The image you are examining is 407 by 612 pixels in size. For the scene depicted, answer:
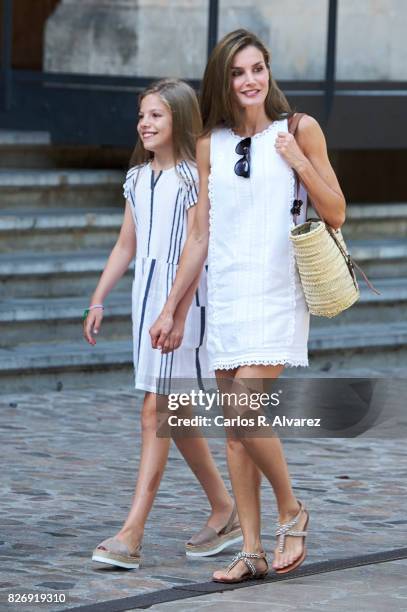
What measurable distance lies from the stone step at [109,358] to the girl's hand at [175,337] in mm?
3972

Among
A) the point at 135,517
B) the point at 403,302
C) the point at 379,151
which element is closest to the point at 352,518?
the point at 135,517

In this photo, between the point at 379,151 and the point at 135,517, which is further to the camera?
the point at 379,151

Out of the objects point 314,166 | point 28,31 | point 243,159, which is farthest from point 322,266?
point 28,31

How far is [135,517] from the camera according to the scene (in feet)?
19.4

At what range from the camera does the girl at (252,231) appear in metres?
5.55

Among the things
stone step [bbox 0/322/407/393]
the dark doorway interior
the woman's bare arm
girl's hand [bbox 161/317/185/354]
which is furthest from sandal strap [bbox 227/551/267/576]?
the dark doorway interior

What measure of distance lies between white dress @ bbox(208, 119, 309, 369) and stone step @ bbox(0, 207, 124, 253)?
222 inches

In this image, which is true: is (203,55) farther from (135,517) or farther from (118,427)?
(135,517)

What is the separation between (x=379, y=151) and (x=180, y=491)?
23.5 feet

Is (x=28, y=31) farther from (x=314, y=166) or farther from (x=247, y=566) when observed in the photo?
(x=247, y=566)

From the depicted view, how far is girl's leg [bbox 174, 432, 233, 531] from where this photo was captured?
614 centimetres

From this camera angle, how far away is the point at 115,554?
586 centimetres

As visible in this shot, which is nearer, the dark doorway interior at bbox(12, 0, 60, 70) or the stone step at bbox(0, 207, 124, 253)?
the stone step at bbox(0, 207, 124, 253)

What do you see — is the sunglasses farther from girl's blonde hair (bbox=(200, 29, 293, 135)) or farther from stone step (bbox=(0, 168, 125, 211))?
stone step (bbox=(0, 168, 125, 211))
